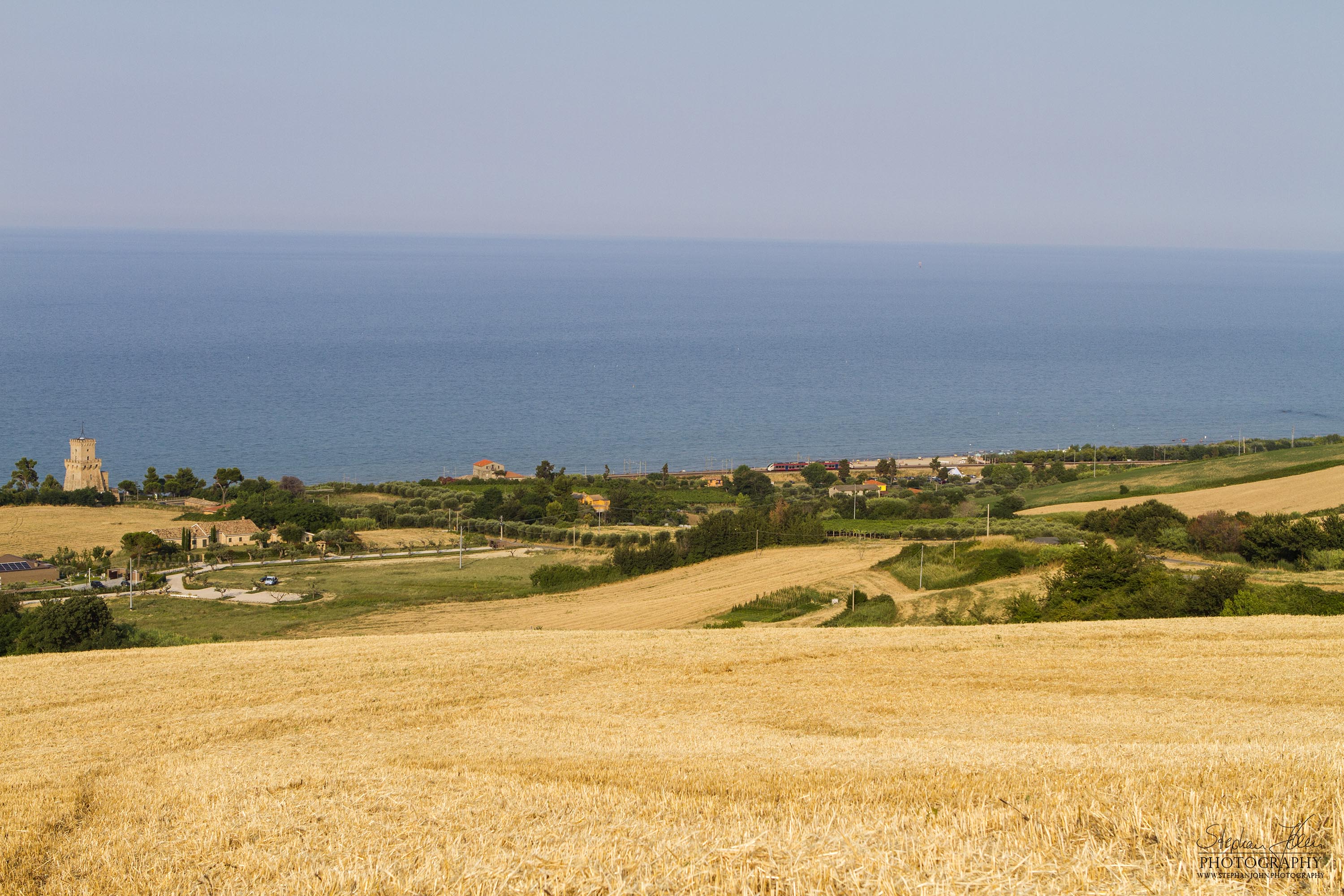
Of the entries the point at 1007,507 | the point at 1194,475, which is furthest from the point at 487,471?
the point at 1194,475

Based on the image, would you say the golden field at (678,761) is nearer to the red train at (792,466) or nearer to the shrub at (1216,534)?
the shrub at (1216,534)

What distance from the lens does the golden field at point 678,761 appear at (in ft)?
15.7

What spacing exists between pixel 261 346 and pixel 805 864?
151947 mm

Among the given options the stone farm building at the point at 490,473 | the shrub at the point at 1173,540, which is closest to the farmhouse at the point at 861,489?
the stone farm building at the point at 490,473

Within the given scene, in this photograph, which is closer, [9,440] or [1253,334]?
[9,440]

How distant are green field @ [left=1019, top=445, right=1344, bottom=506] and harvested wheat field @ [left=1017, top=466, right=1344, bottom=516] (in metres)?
1.27

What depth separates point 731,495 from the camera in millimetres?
61625

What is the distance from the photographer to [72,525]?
50781 millimetres

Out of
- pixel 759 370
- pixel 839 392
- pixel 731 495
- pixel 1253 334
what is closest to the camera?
pixel 731 495

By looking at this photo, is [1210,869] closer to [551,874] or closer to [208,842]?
[551,874]

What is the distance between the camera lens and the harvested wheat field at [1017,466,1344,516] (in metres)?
41.3

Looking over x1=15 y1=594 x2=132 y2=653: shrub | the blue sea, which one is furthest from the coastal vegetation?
x1=15 y1=594 x2=132 y2=653: shrub

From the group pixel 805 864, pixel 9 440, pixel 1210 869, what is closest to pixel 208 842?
pixel 805 864

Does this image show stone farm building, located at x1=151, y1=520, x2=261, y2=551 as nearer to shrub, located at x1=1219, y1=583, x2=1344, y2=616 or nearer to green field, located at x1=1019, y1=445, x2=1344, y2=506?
green field, located at x1=1019, y1=445, x2=1344, y2=506
